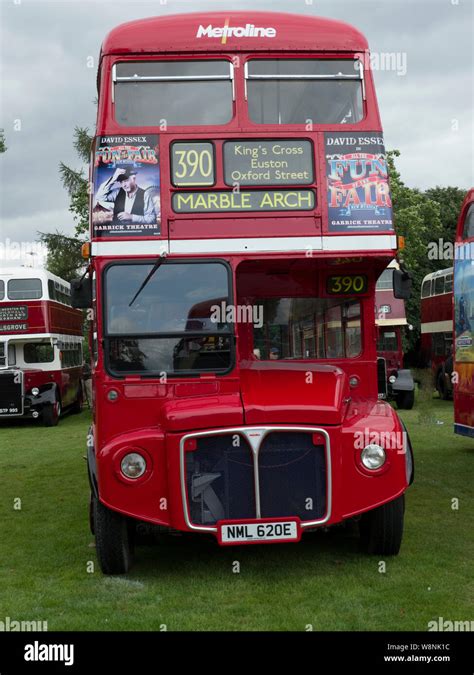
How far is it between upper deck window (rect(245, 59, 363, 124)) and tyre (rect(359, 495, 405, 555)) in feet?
10.8

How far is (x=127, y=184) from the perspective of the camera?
7117 mm

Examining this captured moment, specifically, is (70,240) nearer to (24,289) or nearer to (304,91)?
(24,289)

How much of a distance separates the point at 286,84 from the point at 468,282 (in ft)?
17.7

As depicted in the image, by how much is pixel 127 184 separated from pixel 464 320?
6570 millimetres

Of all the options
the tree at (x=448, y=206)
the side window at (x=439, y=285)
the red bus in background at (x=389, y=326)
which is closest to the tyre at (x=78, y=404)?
the red bus in background at (x=389, y=326)

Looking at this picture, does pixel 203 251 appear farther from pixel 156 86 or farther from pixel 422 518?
pixel 422 518

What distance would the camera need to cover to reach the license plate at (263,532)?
619cm

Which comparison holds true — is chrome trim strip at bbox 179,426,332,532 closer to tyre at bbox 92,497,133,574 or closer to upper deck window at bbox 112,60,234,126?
tyre at bbox 92,497,133,574

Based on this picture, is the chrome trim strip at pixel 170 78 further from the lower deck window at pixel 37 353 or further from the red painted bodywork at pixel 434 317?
the red painted bodywork at pixel 434 317

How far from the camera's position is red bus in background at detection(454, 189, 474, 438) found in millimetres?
11883

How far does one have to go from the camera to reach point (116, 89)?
289 inches

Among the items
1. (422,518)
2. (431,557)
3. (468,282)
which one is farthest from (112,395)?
(468,282)

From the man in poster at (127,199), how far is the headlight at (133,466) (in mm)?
1964

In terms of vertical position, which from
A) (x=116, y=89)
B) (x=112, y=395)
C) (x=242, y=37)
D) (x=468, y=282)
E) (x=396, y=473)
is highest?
(x=242, y=37)
